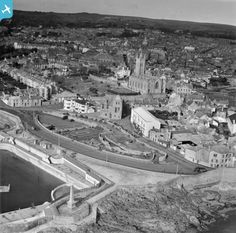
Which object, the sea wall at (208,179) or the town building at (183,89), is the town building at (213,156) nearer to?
the sea wall at (208,179)

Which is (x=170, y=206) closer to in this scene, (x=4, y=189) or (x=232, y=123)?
(x=4, y=189)

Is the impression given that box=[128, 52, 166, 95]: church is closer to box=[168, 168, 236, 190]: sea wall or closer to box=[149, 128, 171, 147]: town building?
box=[149, 128, 171, 147]: town building

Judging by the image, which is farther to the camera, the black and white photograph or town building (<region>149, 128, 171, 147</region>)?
town building (<region>149, 128, 171, 147</region>)

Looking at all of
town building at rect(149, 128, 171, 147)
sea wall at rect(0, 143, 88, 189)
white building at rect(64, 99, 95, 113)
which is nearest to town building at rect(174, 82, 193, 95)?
white building at rect(64, 99, 95, 113)

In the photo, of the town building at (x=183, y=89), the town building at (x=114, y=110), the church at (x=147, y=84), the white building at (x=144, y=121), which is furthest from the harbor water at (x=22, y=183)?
the town building at (x=183, y=89)

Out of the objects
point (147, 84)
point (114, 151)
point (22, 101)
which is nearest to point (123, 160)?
point (114, 151)

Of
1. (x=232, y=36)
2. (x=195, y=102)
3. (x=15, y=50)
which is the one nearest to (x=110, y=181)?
(x=195, y=102)
